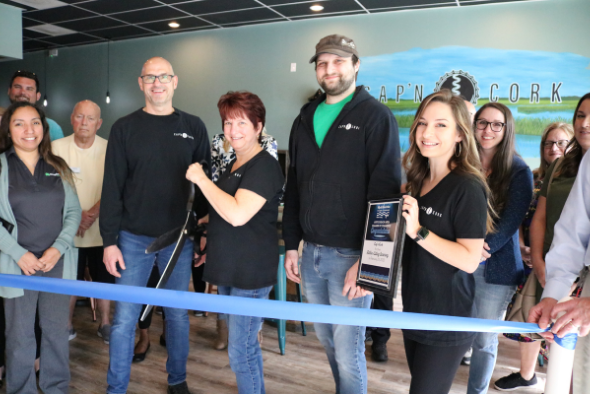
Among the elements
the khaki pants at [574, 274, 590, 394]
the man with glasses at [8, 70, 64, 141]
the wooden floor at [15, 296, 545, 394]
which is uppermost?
the man with glasses at [8, 70, 64, 141]

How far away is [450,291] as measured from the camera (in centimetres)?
144

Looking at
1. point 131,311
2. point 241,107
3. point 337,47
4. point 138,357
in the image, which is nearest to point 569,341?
point 337,47

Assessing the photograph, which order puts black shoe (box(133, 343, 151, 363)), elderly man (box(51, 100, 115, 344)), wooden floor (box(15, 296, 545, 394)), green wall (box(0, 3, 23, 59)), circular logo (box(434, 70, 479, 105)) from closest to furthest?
wooden floor (box(15, 296, 545, 394)) < black shoe (box(133, 343, 151, 363)) < elderly man (box(51, 100, 115, 344)) < circular logo (box(434, 70, 479, 105)) < green wall (box(0, 3, 23, 59))

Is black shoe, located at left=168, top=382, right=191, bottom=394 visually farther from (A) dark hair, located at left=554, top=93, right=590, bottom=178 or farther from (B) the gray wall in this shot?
(B) the gray wall

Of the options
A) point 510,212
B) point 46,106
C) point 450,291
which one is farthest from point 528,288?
point 46,106

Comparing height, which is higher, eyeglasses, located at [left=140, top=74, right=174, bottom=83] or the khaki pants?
eyeglasses, located at [left=140, top=74, right=174, bottom=83]

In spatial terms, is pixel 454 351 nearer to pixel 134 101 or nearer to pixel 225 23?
pixel 225 23

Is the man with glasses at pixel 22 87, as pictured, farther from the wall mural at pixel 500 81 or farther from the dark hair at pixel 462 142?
the wall mural at pixel 500 81

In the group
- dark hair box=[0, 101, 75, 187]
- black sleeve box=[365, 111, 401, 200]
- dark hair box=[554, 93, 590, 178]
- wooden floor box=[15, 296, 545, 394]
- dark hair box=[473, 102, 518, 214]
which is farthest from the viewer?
wooden floor box=[15, 296, 545, 394]

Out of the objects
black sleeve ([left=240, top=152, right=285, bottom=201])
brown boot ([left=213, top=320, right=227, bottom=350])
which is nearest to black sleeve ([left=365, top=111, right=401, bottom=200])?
black sleeve ([left=240, top=152, right=285, bottom=201])

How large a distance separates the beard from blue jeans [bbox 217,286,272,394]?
2.95 ft

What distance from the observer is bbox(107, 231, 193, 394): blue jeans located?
219cm

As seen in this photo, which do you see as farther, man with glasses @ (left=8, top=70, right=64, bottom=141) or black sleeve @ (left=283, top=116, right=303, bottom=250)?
man with glasses @ (left=8, top=70, right=64, bottom=141)

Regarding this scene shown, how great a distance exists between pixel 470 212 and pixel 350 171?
54cm
